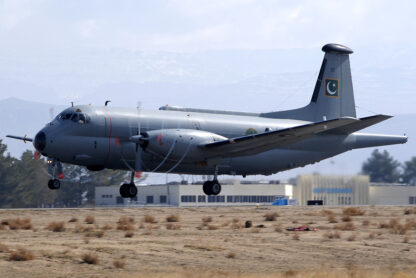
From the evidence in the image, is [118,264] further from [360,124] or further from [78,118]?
[360,124]

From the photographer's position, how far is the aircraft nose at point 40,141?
1681 inches

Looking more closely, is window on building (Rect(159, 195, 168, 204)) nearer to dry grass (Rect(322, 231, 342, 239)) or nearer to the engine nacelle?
the engine nacelle

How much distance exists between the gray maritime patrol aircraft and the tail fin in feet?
13.5

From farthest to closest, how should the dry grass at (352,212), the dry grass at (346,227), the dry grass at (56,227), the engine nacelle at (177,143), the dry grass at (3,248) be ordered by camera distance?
the dry grass at (352,212) < the engine nacelle at (177,143) < the dry grass at (346,227) < the dry grass at (56,227) < the dry grass at (3,248)

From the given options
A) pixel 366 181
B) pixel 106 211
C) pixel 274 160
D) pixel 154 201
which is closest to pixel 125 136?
pixel 106 211

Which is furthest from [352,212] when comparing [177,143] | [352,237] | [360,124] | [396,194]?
[396,194]

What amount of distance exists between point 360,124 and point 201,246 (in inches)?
784

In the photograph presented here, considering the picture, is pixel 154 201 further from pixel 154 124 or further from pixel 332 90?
pixel 154 124

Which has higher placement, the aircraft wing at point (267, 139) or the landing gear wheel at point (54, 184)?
the aircraft wing at point (267, 139)

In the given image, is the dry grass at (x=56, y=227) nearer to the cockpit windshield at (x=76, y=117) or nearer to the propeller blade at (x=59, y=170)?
the propeller blade at (x=59, y=170)

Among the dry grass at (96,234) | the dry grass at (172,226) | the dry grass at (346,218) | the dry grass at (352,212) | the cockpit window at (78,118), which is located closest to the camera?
the dry grass at (96,234)

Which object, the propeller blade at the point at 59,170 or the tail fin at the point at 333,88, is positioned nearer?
the propeller blade at the point at 59,170

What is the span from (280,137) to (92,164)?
10720 millimetres

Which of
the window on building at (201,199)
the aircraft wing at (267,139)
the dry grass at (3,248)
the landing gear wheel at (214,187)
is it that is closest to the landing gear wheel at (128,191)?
the aircraft wing at (267,139)
